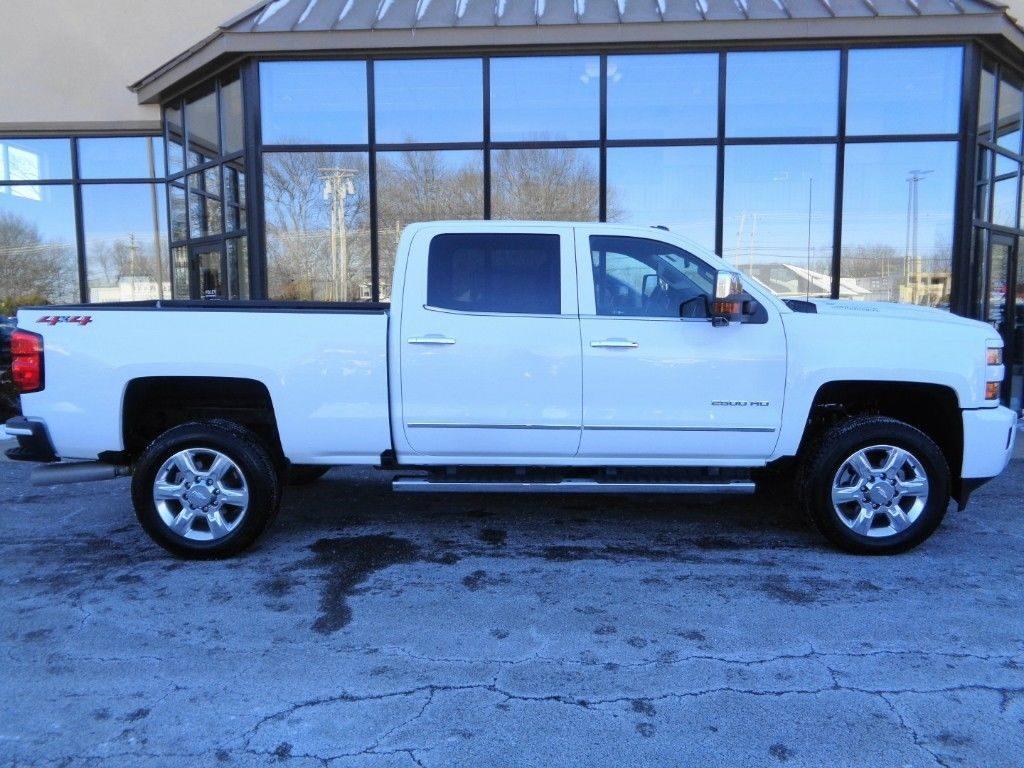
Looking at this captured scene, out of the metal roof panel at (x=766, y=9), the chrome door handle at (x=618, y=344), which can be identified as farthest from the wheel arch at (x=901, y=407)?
the metal roof panel at (x=766, y=9)

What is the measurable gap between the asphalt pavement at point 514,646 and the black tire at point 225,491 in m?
0.13

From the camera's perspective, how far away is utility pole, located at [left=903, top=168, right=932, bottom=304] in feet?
31.2

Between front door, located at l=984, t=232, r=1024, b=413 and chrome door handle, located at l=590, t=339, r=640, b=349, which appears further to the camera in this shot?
front door, located at l=984, t=232, r=1024, b=413

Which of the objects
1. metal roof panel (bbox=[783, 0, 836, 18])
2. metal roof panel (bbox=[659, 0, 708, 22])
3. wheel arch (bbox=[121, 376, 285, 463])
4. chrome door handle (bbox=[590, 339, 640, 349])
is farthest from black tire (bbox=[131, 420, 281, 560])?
metal roof panel (bbox=[783, 0, 836, 18])

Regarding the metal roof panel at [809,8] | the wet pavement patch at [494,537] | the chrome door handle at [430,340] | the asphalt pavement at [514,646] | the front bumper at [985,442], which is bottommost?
the asphalt pavement at [514,646]

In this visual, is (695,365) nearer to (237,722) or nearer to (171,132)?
(237,722)

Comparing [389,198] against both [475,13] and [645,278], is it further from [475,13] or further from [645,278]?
[645,278]

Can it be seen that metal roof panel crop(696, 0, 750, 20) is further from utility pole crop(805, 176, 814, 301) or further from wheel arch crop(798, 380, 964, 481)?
wheel arch crop(798, 380, 964, 481)

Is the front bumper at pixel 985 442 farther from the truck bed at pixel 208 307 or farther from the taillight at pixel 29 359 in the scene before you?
the taillight at pixel 29 359

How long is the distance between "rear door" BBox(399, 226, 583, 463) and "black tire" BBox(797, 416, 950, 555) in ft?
4.77

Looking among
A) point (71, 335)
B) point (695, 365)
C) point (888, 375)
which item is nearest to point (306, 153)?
point (71, 335)

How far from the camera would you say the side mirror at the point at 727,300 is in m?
4.25

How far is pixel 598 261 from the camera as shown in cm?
483

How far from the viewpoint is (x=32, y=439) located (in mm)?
4641
